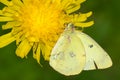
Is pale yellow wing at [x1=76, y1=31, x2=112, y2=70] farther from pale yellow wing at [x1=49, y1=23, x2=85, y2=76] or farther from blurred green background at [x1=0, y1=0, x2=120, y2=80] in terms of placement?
blurred green background at [x1=0, y1=0, x2=120, y2=80]

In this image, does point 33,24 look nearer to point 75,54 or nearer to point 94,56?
point 75,54

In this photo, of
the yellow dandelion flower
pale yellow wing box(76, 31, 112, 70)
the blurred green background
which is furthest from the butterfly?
the blurred green background

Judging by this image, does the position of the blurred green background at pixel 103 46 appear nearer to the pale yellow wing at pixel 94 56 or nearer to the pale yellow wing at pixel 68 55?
the pale yellow wing at pixel 68 55

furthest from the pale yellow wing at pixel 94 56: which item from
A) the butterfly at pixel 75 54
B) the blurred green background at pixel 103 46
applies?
the blurred green background at pixel 103 46

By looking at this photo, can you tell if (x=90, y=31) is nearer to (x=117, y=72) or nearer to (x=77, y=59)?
(x=117, y=72)

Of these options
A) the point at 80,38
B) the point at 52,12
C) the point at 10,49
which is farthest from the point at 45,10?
the point at 10,49

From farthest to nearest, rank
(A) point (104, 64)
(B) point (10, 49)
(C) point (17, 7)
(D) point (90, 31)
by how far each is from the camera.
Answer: (D) point (90, 31), (B) point (10, 49), (C) point (17, 7), (A) point (104, 64)
